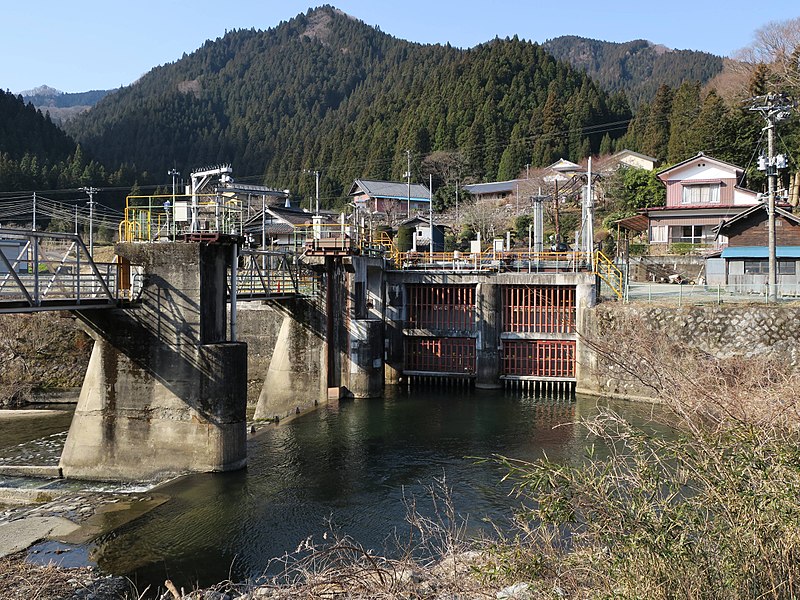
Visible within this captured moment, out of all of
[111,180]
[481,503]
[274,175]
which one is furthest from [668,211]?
[274,175]

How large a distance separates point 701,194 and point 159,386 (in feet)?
144

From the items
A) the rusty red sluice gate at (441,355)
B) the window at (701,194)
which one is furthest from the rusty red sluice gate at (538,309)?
the window at (701,194)

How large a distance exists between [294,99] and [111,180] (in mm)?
81620

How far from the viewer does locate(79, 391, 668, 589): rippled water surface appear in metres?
15.4

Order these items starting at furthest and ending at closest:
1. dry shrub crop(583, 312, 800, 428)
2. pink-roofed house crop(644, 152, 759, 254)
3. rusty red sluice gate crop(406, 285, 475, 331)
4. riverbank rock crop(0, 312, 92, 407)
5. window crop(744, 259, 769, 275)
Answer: pink-roofed house crop(644, 152, 759, 254) → window crop(744, 259, 769, 275) → rusty red sluice gate crop(406, 285, 475, 331) → riverbank rock crop(0, 312, 92, 407) → dry shrub crop(583, 312, 800, 428)

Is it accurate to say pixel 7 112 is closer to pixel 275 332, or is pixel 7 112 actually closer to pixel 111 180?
pixel 111 180

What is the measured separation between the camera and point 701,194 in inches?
2030

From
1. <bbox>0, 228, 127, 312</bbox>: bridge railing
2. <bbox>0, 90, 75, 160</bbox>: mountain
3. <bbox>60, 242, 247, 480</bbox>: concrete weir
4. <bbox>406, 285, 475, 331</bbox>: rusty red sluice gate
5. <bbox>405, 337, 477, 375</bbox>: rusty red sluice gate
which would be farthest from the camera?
<bbox>0, 90, 75, 160</bbox>: mountain

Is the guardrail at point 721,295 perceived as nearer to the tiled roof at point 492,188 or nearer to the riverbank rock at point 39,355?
the riverbank rock at point 39,355

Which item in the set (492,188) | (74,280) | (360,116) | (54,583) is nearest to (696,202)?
(492,188)

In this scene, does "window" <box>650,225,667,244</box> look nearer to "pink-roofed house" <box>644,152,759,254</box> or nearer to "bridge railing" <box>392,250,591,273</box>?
"pink-roofed house" <box>644,152,759,254</box>

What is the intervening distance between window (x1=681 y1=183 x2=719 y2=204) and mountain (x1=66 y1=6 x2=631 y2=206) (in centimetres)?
3520

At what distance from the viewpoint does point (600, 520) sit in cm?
773

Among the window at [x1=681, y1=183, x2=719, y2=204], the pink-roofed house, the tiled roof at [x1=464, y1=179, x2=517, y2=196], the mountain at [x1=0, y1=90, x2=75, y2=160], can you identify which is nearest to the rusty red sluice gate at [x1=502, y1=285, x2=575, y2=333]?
the pink-roofed house
